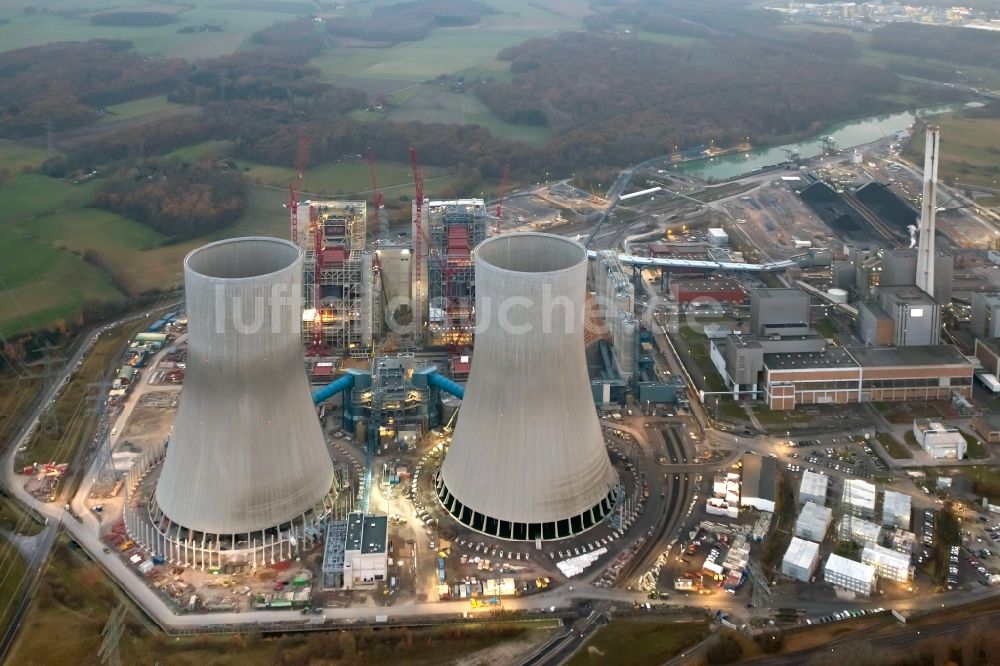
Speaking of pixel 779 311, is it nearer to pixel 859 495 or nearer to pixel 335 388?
pixel 859 495

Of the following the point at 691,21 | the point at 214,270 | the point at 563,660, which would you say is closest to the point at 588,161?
the point at 214,270

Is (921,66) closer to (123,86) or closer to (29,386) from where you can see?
(123,86)

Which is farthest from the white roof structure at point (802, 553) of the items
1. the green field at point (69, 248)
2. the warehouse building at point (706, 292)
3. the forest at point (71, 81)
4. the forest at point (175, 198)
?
the forest at point (71, 81)

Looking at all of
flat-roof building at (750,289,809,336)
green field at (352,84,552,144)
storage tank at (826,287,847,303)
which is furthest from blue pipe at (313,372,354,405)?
green field at (352,84,552,144)

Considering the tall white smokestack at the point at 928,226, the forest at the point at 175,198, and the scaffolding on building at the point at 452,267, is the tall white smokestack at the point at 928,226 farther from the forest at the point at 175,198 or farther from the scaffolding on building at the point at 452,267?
the forest at the point at 175,198

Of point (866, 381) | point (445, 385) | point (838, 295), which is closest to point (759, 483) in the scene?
point (866, 381)
